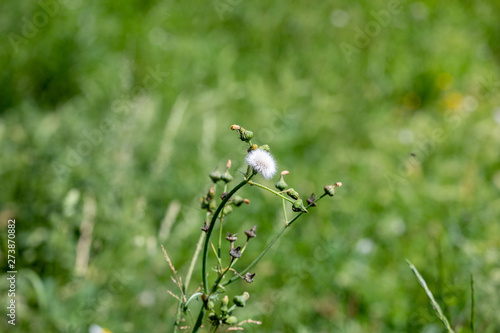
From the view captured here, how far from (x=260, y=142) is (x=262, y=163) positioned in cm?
209

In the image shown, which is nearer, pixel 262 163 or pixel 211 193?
pixel 262 163

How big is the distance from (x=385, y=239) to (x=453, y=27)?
3.01 metres

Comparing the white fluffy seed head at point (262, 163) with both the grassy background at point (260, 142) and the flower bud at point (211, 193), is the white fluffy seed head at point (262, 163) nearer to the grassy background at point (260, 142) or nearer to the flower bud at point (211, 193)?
the flower bud at point (211, 193)

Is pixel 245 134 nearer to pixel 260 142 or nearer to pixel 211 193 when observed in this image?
pixel 211 193

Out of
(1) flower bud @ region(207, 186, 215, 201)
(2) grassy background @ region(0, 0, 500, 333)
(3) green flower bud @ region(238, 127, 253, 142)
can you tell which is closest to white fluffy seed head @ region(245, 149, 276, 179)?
(3) green flower bud @ region(238, 127, 253, 142)

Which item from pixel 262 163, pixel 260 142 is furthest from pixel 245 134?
pixel 260 142

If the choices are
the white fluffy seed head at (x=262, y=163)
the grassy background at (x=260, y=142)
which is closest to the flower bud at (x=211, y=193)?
the white fluffy seed head at (x=262, y=163)

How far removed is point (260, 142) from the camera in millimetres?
3055

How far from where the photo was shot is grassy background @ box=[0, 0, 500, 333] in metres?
2.03

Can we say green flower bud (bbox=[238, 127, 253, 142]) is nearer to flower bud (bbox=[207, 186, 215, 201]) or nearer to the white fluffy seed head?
the white fluffy seed head

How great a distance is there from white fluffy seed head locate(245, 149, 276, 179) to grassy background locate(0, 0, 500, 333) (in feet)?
2.99

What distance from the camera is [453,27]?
4.73 meters

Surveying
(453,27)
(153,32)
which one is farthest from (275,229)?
(453,27)

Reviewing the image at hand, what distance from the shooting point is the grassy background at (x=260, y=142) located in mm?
2032
